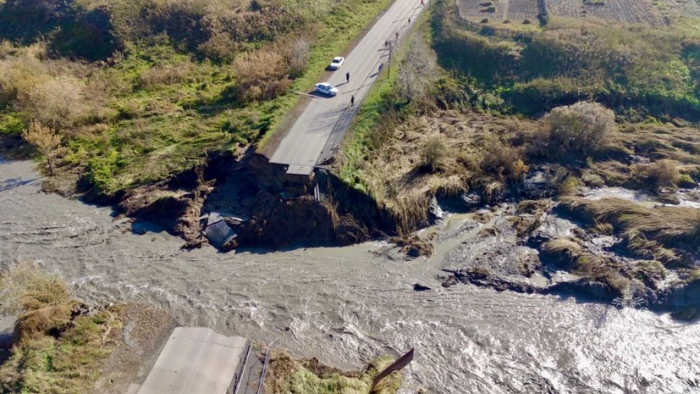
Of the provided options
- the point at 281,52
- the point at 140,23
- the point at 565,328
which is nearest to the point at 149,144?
the point at 281,52

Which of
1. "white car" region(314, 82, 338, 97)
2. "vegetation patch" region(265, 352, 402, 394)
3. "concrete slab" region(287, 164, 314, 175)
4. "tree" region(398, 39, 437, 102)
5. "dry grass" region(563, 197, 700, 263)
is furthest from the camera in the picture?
"tree" region(398, 39, 437, 102)

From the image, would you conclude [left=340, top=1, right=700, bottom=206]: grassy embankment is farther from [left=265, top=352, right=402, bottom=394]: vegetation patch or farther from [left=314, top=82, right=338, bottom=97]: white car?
[left=265, top=352, right=402, bottom=394]: vegetation patch

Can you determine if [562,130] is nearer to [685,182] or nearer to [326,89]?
[685,182]

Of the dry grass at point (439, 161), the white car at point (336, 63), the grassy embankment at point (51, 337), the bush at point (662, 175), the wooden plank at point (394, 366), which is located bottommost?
the bush at point (662, 175)

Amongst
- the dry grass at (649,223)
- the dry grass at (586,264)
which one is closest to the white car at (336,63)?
the dry grass at (649,223)

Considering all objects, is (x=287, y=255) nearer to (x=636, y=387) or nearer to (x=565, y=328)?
(x=565, y=328)

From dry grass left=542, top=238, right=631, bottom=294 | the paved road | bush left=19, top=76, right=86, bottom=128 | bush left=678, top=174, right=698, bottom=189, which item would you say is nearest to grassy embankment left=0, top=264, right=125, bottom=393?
the paved road

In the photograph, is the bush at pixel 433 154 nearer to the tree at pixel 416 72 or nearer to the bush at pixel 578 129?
the tree at pixel 416 72

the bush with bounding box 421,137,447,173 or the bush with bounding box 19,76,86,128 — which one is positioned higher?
the bush with bounding box 19,76,86,128
